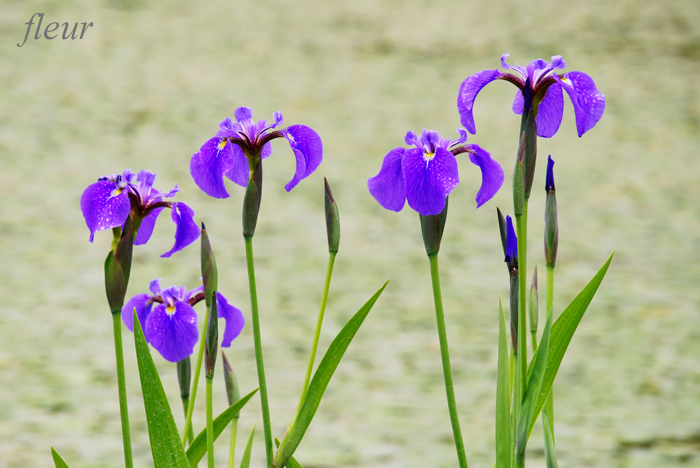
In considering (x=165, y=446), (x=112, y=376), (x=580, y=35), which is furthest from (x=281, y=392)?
(x=580, y=35)

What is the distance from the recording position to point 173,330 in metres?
0.41

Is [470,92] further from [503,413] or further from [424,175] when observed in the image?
[503,413]

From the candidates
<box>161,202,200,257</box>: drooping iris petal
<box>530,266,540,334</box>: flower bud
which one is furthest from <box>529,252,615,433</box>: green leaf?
<box>161,202,200,257</box>: drooping iris petal

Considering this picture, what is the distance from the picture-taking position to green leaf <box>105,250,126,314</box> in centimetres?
34

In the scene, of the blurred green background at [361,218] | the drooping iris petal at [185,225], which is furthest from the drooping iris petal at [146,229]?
the blurred green background at [361,218]

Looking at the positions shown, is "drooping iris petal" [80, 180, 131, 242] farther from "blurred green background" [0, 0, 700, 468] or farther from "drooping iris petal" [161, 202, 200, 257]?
"blurred green background" [0, 0, 700, 468]

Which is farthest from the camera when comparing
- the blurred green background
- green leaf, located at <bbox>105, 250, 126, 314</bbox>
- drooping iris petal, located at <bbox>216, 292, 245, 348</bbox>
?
the blurred green background

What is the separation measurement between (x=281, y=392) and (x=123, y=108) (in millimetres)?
1692

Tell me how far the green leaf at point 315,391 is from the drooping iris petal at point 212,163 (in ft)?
0.34

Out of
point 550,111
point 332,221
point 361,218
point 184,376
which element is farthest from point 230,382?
point 361,218

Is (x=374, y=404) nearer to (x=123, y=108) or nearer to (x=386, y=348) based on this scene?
(x=386, y=348)

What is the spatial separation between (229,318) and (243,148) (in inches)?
5.0

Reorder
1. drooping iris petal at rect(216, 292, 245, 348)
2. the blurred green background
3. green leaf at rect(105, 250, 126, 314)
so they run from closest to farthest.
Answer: green leaf at rect(105, 250, 126, 314) → drooping iris petal at rect(216, 292, 245, 348) → the blurred green background

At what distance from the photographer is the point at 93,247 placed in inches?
69.8
